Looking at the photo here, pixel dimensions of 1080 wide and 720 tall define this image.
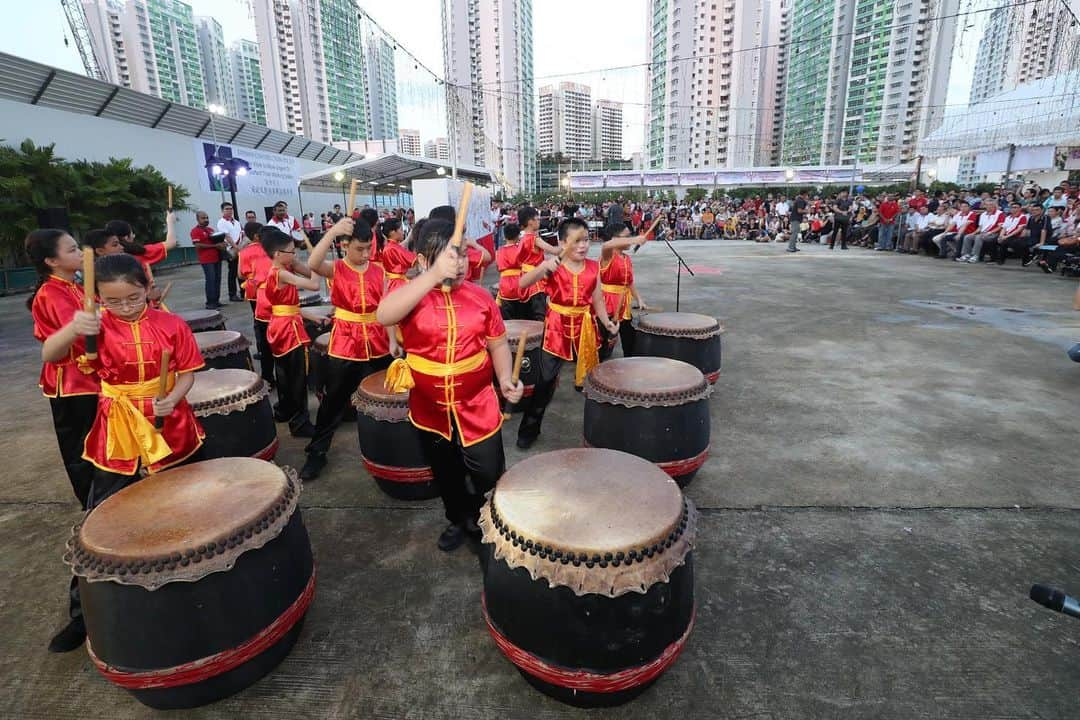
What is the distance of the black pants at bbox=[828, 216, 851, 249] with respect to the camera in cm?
1897

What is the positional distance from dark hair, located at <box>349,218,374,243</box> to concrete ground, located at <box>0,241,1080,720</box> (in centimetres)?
162

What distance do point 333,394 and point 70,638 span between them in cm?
195

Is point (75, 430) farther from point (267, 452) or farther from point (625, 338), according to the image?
point (625, 338)

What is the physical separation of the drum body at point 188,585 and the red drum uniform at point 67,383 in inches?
42.7

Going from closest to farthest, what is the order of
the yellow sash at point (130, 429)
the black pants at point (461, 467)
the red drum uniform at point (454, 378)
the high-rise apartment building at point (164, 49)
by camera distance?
the yellow sash at point (130, 429)
the red drum uniform at point (454, 378)
the black pants at point (461, 467)
the high-rise apartment building at point (164, 49)

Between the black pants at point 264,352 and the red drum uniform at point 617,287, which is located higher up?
the red drum uniform at point 617,287

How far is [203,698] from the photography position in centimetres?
207

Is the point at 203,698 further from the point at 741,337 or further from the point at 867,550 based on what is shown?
the point at 741,337

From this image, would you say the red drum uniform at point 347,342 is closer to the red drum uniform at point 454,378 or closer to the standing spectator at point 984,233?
the red drum uniform at point 454,378

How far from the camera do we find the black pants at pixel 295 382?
4586 millimetres

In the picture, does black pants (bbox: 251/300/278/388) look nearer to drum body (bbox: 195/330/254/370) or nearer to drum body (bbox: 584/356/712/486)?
drum body (bbox: 195/330/254/370)

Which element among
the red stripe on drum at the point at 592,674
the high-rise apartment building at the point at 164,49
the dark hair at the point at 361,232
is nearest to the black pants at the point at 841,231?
the dark hair at the point at 361,232

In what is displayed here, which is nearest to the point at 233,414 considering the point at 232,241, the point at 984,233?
the point at 232,241

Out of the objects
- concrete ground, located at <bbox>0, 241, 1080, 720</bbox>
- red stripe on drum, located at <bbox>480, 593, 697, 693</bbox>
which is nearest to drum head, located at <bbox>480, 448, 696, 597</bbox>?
red stripe on drum, located at <bbox>480, 593, 697, 693</bbox>
